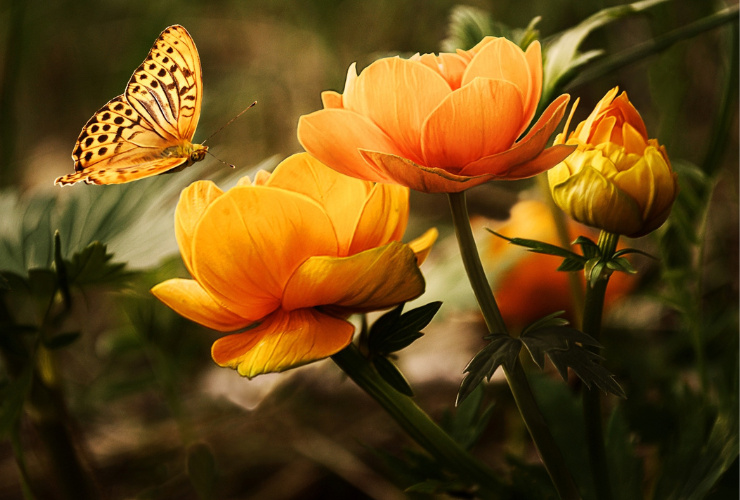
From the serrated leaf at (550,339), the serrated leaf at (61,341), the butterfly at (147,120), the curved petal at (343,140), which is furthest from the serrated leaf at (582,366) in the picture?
the serrated leaf at (61,341)

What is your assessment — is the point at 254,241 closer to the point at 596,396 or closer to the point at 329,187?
the point at 329,187

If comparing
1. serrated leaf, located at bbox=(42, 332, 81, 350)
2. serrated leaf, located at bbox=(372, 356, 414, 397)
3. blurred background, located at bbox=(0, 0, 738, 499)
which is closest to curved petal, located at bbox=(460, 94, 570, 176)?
serrated leaf, located at bbox=(372, 356, 414, 397)

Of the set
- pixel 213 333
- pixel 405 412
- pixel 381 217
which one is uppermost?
pixel 381 217

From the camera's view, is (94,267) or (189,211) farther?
(94,267)

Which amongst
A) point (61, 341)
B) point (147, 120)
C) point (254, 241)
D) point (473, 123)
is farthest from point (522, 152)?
point (61, 341)

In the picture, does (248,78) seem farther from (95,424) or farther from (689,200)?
(689,200)

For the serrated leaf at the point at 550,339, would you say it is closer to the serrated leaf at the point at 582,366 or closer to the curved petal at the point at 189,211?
the serrated leaf at the point at 582,366
